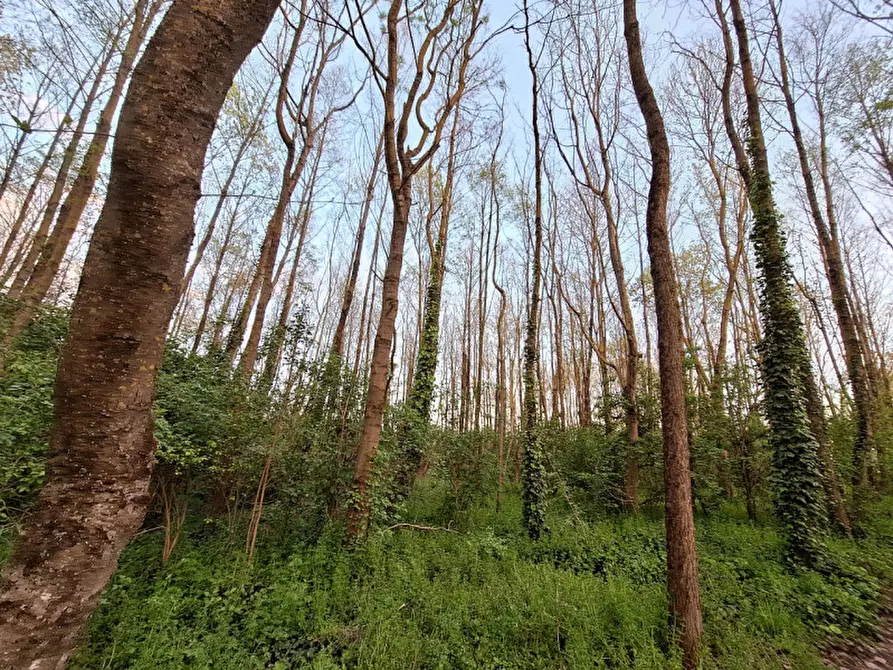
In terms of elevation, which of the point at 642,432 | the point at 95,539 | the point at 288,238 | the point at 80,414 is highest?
the point at 288,238

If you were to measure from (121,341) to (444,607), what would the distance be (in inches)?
151

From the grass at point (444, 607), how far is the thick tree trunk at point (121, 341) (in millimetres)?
2431

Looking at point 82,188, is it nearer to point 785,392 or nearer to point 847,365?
point 785,392

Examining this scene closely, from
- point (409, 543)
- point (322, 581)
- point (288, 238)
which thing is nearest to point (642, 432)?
point (409, 543)

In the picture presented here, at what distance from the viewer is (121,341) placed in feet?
3.98

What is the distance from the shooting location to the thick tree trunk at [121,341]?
1041mm

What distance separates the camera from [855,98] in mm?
10219

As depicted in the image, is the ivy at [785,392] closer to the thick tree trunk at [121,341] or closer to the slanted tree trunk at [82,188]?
the thick tree trunk at [121,341]

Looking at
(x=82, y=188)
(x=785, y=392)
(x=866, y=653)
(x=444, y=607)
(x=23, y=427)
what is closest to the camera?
(x=23, y=427)

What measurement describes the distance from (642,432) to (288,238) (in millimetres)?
13885

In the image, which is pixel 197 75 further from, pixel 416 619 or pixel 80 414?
pixel 416 619

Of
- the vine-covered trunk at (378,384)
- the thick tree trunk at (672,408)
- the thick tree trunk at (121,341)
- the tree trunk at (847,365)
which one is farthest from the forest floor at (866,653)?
the thick tree trunk at (121,341)

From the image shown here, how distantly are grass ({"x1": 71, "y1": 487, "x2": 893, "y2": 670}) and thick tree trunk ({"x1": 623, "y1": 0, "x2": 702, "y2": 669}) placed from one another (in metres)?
0.34

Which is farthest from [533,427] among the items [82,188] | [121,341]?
[82,188]
